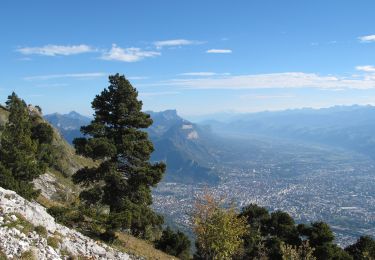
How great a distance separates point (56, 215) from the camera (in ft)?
101

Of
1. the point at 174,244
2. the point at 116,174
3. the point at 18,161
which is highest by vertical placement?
the point at 18,161

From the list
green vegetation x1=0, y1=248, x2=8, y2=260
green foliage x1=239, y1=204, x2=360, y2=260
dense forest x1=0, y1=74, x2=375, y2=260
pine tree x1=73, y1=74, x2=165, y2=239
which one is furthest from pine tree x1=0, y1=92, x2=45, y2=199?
green foliage x1=239, y1=204, x2=360, y2=260

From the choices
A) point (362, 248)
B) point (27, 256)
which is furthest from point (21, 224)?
point (362, 248)

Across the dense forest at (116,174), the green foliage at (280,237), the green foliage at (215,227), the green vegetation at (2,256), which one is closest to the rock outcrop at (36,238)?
the green vegetation at (2,256)

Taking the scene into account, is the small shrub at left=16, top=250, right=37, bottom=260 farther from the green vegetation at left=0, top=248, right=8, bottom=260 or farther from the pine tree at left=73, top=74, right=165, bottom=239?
the pine tree at left=73, top=74, right=165, bottom=239

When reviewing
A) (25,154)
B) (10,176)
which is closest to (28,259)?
(10,176)

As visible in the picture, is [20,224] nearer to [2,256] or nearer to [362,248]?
[2,256]

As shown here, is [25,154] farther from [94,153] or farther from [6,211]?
[6,211]

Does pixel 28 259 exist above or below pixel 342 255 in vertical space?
above

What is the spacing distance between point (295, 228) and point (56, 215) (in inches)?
1518

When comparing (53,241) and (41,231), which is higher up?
(41,231)

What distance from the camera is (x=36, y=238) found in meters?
22.5

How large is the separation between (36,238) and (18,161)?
1440 centimetres

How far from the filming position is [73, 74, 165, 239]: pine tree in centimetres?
3443
